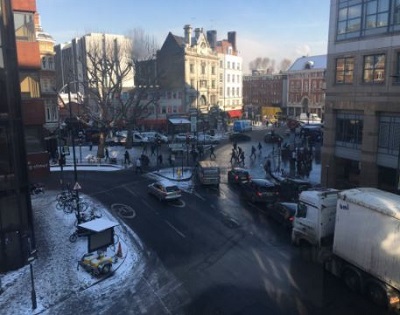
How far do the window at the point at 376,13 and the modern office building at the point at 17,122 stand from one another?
20.0 meters

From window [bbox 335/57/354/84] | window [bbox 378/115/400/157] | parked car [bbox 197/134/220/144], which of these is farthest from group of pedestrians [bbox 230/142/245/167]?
window [bbox 378/115/400/157]

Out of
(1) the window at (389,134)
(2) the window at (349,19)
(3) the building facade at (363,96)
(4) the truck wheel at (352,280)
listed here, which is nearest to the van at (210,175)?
(3) the building facade at (363,96)

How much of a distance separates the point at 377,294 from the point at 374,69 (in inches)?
636

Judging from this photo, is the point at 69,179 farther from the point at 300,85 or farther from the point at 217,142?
the point at 300,85

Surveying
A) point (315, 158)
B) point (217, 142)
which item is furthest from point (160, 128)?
point (315, 158)

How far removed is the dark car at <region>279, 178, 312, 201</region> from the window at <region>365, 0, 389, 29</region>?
11697 millimetres

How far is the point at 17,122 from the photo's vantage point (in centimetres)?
1628

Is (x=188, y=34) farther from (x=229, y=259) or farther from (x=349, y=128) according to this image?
(x=229, y=259)

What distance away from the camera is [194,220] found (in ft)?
72.5

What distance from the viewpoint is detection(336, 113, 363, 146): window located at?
25.6 meters

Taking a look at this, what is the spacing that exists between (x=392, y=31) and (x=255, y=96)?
267 feet

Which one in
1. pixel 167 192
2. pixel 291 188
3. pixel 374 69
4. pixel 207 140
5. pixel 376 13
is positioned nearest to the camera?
pixel 376 13

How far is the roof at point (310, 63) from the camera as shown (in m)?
83.9

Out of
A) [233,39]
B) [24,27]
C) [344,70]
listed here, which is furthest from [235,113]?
[24,27]
